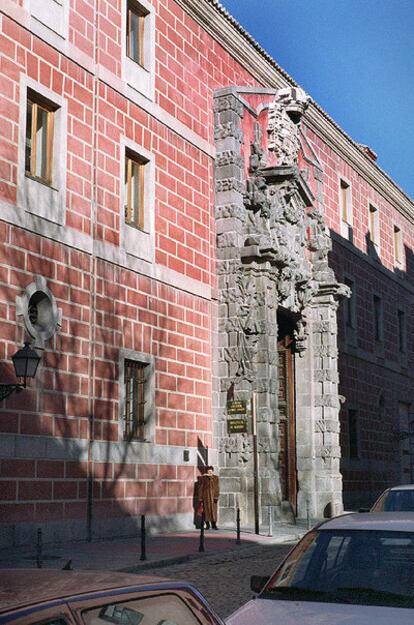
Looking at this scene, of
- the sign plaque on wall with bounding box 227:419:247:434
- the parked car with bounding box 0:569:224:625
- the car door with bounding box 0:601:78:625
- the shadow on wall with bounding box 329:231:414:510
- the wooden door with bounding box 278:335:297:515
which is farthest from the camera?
the shadow on wall with bounding box 329:231:414:510

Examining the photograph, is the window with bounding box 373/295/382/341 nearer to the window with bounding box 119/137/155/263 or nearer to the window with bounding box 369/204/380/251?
the window with bounding box 369/204/380/251

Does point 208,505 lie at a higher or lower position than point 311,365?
lower

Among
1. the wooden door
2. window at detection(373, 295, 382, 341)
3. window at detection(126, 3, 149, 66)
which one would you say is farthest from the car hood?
window at detection(373, 295, 382, 341)

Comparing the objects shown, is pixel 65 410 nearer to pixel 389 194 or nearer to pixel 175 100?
pixel 175 100

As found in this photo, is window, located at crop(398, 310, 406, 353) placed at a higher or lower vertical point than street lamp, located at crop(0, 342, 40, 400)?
higher

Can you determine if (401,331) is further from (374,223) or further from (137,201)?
(137,201)

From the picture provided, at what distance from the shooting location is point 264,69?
26516 millimetres

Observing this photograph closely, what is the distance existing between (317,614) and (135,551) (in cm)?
1089

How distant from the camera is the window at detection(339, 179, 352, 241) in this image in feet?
108

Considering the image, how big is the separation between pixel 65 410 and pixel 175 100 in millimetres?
8674

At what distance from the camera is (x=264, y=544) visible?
58.7ft

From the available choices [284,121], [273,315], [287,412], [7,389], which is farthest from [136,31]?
[287,412]

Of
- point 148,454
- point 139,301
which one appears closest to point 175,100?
point 139,301

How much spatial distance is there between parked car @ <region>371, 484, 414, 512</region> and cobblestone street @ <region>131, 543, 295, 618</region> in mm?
1892
